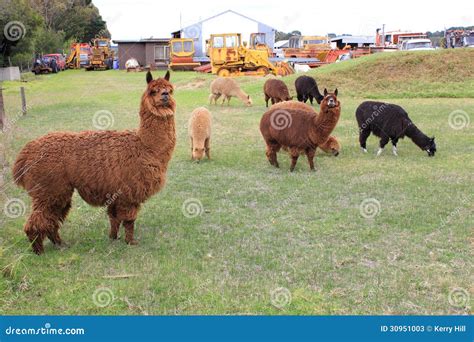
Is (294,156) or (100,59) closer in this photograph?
(294,156)

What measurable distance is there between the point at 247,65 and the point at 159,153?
28490 millimetres

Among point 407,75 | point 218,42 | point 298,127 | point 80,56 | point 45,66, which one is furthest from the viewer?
point 80,56

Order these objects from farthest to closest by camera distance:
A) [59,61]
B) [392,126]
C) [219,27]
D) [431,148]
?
[219,27] < [59,61] < [392,126] < [431,148]

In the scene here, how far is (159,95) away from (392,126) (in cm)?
705

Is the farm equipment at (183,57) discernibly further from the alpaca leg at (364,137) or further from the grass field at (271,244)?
the alpaca leg at (364,137)

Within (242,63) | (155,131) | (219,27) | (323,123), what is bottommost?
(323,123)

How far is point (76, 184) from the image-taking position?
240 inches

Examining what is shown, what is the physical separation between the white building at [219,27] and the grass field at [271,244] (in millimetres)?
49221

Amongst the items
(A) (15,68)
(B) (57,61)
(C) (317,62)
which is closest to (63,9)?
(B) (57,61)

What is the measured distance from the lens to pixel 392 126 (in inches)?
456

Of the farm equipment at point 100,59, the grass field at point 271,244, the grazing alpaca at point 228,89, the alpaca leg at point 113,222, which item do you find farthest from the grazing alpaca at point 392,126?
the farm equipment at point 100,59

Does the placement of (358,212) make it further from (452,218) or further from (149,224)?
(149,224)

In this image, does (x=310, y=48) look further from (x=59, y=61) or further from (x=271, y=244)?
(x=271, y=244)

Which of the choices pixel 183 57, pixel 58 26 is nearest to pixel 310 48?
pixel 183 57
